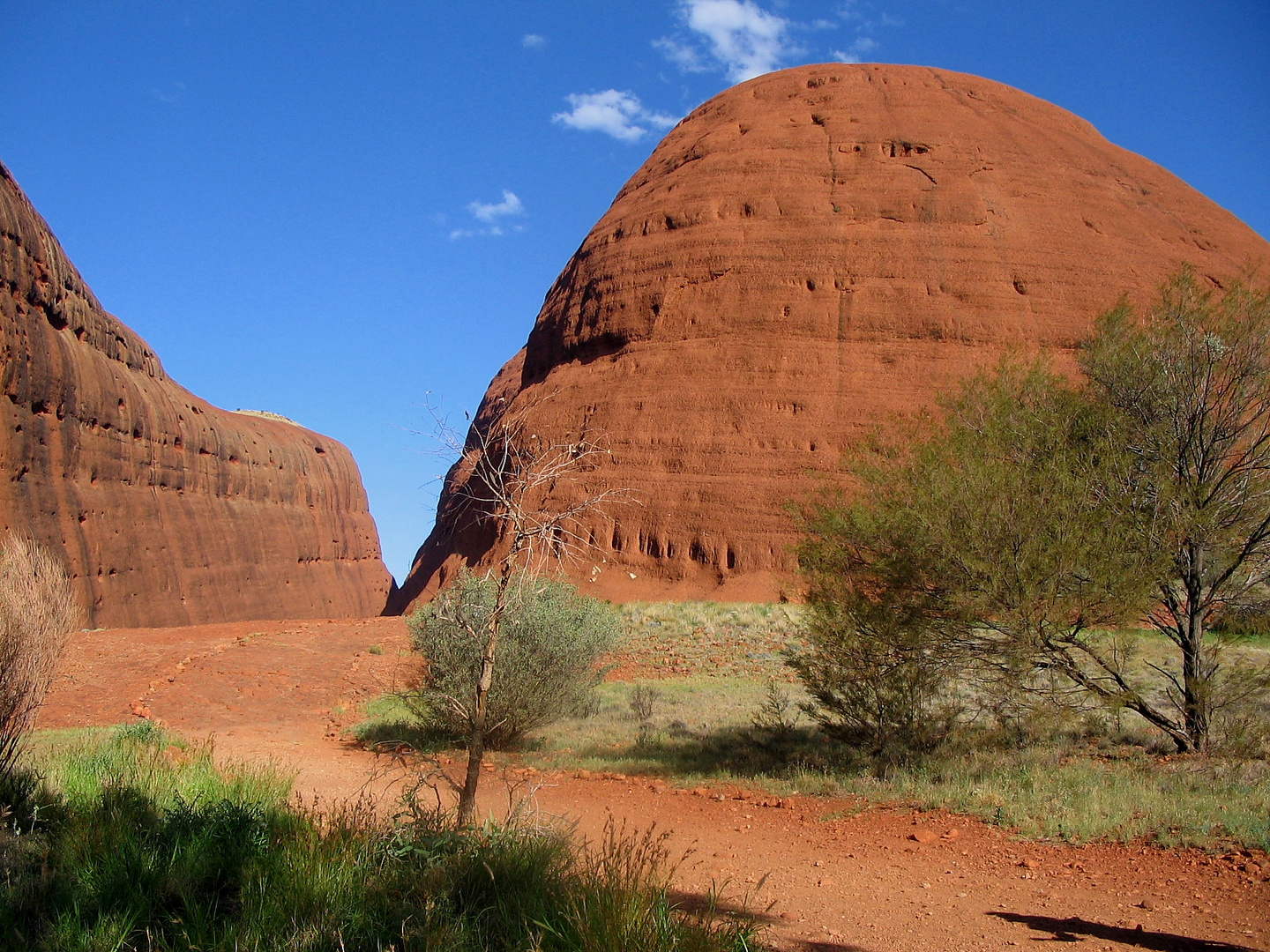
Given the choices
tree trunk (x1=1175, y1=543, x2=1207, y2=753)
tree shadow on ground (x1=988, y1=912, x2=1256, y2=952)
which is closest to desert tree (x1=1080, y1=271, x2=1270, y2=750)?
tree trunk (x1=1175, y1=543, x2=1207, y2=753)

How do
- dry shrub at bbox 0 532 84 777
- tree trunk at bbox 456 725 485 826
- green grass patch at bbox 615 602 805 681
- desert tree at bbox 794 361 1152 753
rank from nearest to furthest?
tree trunk at bbox 456 725 485 826 → dry shrub at bbox 0 532 84 777 → desert tree at bbox 794 361 1152 753 → green grass patch at bbox 615 602 805 681

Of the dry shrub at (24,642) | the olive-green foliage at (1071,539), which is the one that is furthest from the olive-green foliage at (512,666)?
the dry shrub at (24,642)

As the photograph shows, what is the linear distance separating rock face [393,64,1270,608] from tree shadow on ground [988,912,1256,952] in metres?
21.1

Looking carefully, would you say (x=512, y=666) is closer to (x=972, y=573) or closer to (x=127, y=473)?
(x=972, y=573)

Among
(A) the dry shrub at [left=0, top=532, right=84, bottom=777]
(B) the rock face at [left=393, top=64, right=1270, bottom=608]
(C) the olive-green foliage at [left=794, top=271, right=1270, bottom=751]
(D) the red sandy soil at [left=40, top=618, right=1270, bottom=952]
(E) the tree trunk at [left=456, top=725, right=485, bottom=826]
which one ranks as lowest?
(D) the red sandy soil at [left=40, top=618, right=1270, bottom=952]

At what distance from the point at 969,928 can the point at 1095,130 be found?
44.4 meters

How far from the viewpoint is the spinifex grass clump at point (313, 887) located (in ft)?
12.4

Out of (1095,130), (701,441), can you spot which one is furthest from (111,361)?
(1095,130)

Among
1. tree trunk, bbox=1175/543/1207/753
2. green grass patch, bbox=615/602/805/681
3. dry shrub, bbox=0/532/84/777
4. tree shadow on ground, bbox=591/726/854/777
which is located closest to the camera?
dry shrub, bbox=0/532/84/777

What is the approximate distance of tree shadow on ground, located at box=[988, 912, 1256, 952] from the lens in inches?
173

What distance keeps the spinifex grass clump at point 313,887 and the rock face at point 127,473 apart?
80.3 feet

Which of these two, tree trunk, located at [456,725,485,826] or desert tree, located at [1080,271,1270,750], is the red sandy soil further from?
desert tree, located at [1080,271,1270,750]

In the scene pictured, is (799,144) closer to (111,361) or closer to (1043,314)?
(1043,314)

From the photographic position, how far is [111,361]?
111ft
